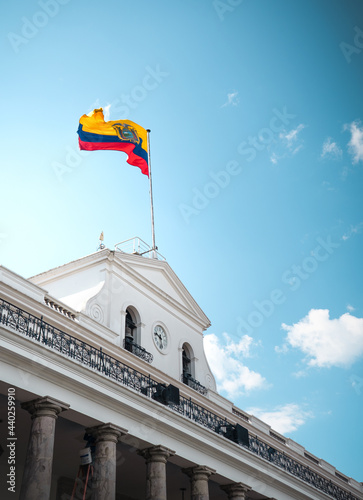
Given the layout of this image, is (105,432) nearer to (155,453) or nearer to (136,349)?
(155,453)

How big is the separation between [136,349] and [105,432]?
22.4 feet

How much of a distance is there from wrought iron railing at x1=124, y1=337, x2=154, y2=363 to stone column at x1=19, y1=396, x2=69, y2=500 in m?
7.65

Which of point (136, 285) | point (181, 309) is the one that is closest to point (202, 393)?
point (181, 309)

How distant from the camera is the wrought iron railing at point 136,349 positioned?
22.0 m

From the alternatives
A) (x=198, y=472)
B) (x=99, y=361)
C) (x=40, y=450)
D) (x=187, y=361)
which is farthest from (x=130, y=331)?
(x=40, y=450)

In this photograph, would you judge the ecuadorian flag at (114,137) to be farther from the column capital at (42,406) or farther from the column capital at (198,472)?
the column capital at (198,472)

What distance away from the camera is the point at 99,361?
1722 cm

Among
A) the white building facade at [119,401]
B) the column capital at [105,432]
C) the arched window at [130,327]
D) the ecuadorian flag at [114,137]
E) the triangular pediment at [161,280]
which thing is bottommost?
the column capital at [105,432]

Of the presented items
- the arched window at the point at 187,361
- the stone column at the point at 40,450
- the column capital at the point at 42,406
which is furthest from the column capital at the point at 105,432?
the arched window at the point at 187,361

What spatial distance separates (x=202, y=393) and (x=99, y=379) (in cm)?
1041

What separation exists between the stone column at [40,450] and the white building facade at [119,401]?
0.08 feet

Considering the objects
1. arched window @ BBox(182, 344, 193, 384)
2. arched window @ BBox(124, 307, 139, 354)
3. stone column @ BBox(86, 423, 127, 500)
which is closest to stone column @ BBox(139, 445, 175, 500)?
stone column @ BBox(86, 423, 127, 500)

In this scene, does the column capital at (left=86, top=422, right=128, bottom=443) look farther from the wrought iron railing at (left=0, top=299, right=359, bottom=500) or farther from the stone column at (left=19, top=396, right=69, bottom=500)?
the stone column at (left=19, top=396, right=69, bottom=500)

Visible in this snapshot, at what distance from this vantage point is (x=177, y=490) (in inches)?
871
